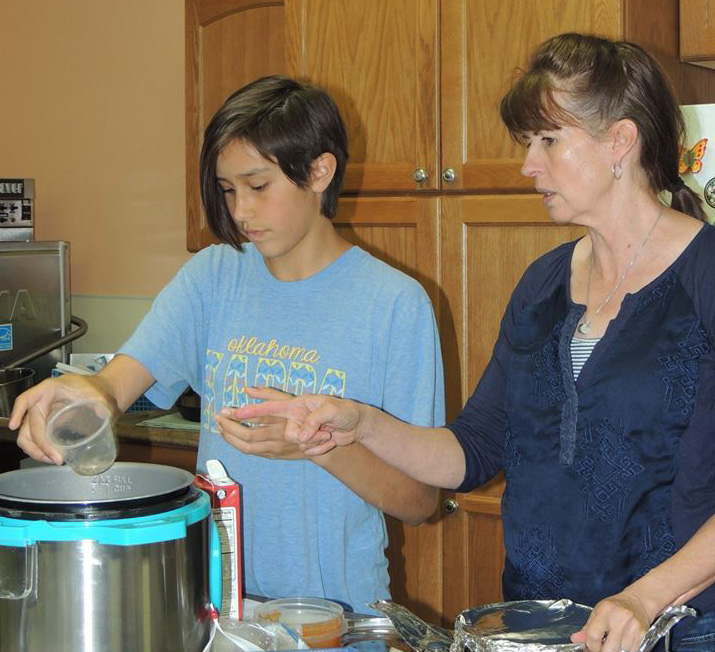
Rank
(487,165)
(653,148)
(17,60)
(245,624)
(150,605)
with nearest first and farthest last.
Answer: (150,605) < (245,624) < (653,148) < (487,165) < (17,60)

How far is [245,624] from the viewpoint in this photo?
1130 mm

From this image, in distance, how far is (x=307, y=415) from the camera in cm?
118

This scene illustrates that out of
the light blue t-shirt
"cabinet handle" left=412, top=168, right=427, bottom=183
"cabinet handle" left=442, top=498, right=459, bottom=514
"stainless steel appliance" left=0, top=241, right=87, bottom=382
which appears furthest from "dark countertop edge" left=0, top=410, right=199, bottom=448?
the light blue t-shirt

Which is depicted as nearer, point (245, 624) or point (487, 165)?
point (245, 624)

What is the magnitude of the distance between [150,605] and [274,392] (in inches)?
11.3

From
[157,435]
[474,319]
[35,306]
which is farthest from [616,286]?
[35,306]

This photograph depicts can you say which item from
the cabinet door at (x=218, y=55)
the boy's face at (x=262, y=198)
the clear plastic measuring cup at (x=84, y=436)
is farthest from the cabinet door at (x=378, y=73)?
the clear plastic measuring cup at (x=84, y=436)

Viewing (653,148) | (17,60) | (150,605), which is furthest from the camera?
(17,60)

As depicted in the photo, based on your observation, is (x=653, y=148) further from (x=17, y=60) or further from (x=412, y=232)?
(x=17, y=60)

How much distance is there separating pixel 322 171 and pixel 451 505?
1.00 meters

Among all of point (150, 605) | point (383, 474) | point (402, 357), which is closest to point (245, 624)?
point (150, 605)

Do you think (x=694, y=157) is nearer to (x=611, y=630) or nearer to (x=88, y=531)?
(x=611, y=630)

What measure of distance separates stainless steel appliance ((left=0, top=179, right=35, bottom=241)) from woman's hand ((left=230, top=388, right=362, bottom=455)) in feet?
6.61

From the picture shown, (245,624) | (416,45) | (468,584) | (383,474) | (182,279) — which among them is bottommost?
Answer: (468,584)
